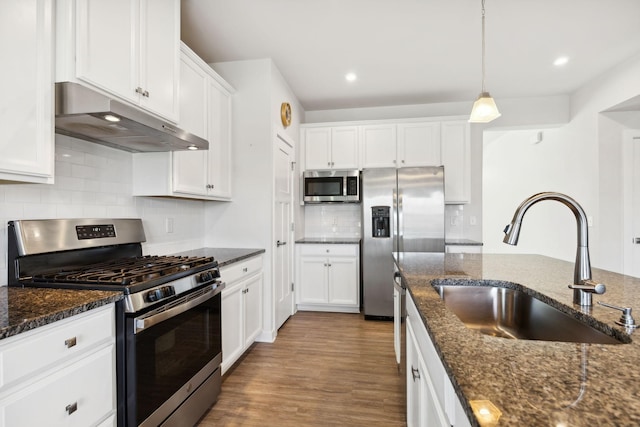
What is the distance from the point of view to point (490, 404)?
0.52 meters

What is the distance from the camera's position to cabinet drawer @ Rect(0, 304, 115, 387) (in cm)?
94

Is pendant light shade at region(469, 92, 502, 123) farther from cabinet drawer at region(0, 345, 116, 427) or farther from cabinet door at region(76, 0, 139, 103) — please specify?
cabinet drawer at region(0, 345, 116, 427)

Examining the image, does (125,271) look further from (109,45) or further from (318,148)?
(318,148)

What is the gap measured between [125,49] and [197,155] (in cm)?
88

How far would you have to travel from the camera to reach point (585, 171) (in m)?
3.87

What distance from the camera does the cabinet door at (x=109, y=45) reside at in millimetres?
1440

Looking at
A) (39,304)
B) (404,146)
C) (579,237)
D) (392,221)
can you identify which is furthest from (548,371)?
(404,146)

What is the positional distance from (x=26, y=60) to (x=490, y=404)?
1.85m

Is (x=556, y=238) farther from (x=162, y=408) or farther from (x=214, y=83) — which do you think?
(x=162, y=408)

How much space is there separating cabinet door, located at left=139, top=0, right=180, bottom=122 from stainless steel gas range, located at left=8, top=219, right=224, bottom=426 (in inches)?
30.7

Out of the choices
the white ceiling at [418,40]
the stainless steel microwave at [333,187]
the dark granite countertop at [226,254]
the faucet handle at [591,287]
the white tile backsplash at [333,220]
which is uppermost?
the white ceiling at [418,40]

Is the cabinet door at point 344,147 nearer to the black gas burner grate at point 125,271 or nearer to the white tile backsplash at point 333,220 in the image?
the white tile backsplash at point 333,220

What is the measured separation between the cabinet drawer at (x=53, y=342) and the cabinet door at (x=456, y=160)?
367 cm

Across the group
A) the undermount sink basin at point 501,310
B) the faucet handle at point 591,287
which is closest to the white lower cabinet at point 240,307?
the undermount sink basin at point 501,310
